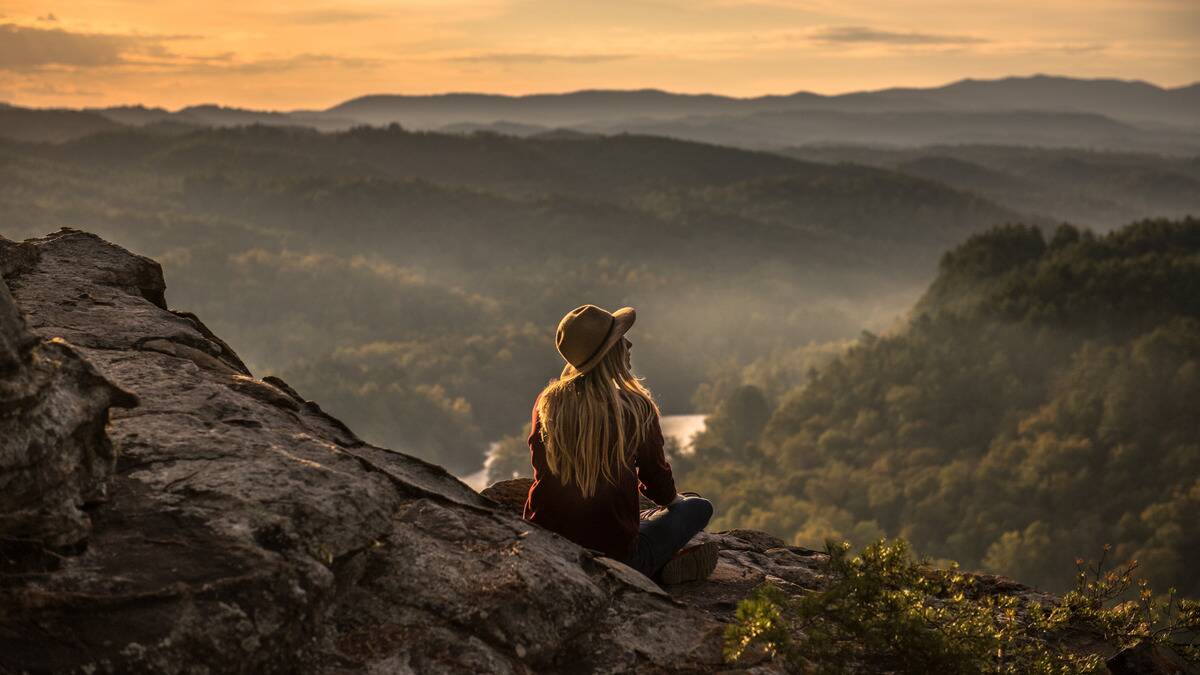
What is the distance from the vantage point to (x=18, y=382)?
15.3 feet

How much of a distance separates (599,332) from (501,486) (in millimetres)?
2538

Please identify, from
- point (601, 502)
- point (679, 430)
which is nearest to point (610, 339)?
point (601, 502)

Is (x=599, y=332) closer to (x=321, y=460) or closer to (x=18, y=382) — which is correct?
(x=321, y=460)

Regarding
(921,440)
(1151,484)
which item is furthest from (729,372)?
(1151,484)

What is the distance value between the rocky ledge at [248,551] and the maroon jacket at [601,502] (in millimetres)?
318

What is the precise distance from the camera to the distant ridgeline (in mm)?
87000

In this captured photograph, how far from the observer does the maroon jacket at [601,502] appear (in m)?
6.74

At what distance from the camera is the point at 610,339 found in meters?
6.45

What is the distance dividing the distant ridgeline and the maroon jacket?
75.6 m

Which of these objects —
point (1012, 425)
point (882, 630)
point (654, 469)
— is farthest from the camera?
point (1012, 425)

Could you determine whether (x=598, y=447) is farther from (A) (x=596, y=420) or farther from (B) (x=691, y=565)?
(B) (x=691, y=565)

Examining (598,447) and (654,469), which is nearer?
(598,447)

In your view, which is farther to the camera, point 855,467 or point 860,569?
point 855,467

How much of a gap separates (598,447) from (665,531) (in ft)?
3.51
